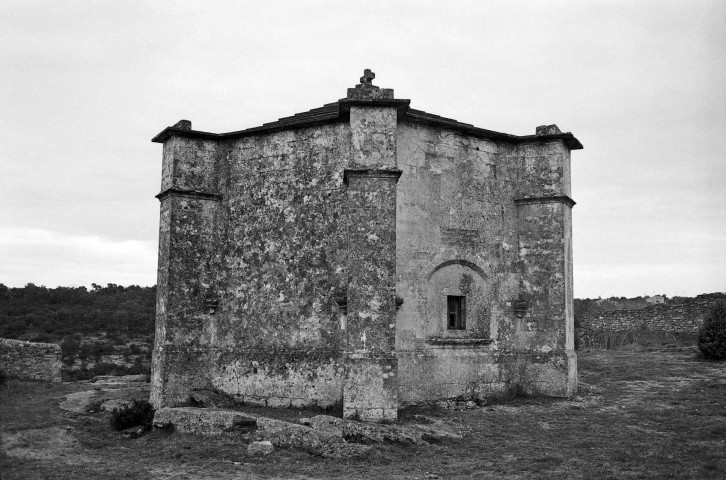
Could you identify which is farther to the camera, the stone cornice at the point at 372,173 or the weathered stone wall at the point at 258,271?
the weathered stone wall at the point at 258,271

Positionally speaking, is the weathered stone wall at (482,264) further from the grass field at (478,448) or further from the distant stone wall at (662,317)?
the distant stone wall at (662,317)

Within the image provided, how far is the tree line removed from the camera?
93.2 feet

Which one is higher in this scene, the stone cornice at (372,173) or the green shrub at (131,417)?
the stone cornice at (372,173)

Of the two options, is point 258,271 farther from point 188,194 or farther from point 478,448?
point 478,448

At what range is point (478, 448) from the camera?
9844mm

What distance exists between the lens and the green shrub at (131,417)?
11.8 m

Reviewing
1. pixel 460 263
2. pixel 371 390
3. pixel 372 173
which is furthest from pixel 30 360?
pixel 460 263

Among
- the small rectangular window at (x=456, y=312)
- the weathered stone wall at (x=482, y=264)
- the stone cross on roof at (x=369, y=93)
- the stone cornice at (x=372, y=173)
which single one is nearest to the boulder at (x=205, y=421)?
the weathered stone wall at (x=482, y=264)

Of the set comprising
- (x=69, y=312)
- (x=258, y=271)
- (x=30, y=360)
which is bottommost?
(x=30, y=360)

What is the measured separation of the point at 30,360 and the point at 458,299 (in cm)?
1191

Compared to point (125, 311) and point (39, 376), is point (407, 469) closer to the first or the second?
point (39, 376)

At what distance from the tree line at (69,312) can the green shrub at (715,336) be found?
23.0m

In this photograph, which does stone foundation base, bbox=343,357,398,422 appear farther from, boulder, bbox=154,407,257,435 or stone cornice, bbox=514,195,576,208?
stone cornice, bbox=514,195,576,208

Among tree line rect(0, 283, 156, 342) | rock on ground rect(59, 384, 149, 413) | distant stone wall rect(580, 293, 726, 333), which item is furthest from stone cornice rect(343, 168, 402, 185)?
tree line rect(0, 283, 156, 342)
